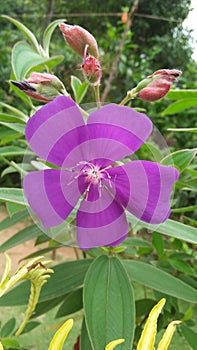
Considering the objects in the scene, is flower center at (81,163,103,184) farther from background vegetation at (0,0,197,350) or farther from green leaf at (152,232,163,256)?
green leaf at (152,232,163,256)

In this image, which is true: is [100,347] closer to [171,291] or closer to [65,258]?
[171,291]

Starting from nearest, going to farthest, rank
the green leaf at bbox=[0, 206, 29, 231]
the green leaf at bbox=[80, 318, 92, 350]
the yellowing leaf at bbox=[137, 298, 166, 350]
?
the yellowing leaf at bbox=[137, 298, 166, 350] < the green leaf at bbox=[80, 318, 92, 350] < the green leaf at bbox=[0, 206, 29, 231]

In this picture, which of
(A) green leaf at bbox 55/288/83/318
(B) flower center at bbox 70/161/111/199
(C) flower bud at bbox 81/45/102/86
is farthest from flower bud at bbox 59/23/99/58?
(A) green leaf at bbox 55/288/83/318

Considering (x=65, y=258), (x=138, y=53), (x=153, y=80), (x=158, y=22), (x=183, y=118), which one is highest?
(x=158, y=22)

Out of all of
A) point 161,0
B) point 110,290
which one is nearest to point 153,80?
point 110,290

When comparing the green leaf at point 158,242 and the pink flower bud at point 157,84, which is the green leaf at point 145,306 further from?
the pink flower bud at point 157,84

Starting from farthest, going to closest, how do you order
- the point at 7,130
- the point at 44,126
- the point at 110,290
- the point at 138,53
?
the point at 138,53, the point at 7,130, the point at 110,290, the point at 44,126

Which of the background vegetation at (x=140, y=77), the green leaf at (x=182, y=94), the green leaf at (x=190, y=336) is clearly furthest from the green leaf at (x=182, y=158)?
the green leaf at (x=190, y=336)

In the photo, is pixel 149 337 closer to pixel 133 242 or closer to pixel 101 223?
pixel 101 223
